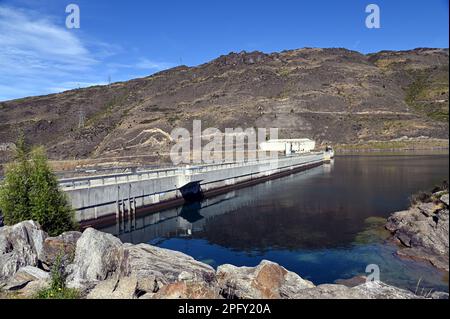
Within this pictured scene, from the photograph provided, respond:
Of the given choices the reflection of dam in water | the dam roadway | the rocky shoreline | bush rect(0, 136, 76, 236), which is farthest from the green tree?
the reflection of dam in water

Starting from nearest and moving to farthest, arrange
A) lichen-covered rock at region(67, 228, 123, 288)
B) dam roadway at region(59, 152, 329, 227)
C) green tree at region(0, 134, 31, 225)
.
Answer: lichen-covered rock at region(67, 228, 123, 288), green tree at region(0, 134, 31, 225), dam roadway at region(59, 152, 329, 227)

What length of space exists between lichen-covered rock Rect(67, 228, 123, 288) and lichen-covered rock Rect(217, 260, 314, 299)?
3.83 meters

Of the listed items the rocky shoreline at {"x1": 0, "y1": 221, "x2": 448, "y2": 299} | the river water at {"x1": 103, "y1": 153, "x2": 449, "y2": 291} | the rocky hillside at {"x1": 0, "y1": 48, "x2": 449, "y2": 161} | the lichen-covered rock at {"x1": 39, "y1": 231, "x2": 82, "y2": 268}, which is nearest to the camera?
the rocky shoreline at {"x1": 0, "y1": 221, "x2": 448, "y2": 299}

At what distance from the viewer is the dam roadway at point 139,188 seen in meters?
33.3

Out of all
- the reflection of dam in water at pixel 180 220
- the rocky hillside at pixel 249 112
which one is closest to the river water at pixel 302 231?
the reflection of dam in water at pixel 180 220

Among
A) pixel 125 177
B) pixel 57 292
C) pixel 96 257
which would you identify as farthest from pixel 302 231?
pixel 57 292

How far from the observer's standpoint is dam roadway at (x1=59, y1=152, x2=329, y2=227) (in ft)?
109

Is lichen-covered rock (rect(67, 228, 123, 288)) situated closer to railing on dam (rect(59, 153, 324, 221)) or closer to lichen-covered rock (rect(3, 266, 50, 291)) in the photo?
lichen-covered rock (rect(3, 266, 50, 291))

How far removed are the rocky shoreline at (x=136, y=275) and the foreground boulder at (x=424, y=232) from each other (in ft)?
43.8

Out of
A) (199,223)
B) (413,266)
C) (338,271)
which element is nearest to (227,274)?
(338,271)

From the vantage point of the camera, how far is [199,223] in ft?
121

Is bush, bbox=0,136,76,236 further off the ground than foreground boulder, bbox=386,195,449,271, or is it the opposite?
bush, bbox=0,136,76,236

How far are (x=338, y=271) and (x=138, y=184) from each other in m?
24.5
